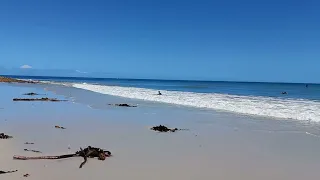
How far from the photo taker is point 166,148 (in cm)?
795

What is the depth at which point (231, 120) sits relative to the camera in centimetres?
1355

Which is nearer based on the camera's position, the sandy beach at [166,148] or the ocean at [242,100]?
the sandy beach at [166,148]

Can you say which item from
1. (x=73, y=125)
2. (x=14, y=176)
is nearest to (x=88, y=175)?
(x=14, y=176)

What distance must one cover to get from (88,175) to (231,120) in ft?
29.3

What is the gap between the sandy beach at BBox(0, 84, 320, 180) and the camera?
5.89 metres

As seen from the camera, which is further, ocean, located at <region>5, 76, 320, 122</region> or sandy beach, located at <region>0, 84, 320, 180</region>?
ocean, located at <region>5, 76, 320, 122</region>

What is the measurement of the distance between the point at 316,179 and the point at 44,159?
5.05 metres

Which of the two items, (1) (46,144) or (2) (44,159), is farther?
(1) (46,144)

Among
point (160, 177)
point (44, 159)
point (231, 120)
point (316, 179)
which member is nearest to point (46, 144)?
point (44, 159)

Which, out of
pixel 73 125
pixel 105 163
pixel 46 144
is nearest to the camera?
pixel 105 163

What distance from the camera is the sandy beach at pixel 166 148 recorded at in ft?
19.3

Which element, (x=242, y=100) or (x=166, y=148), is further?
(x=242, y=100)

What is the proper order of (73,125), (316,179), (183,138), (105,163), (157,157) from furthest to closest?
(73,125), (183,138), (157,157), (105,163), (316,179)

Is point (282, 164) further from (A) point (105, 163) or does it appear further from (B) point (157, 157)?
(A) point (105, 163)
